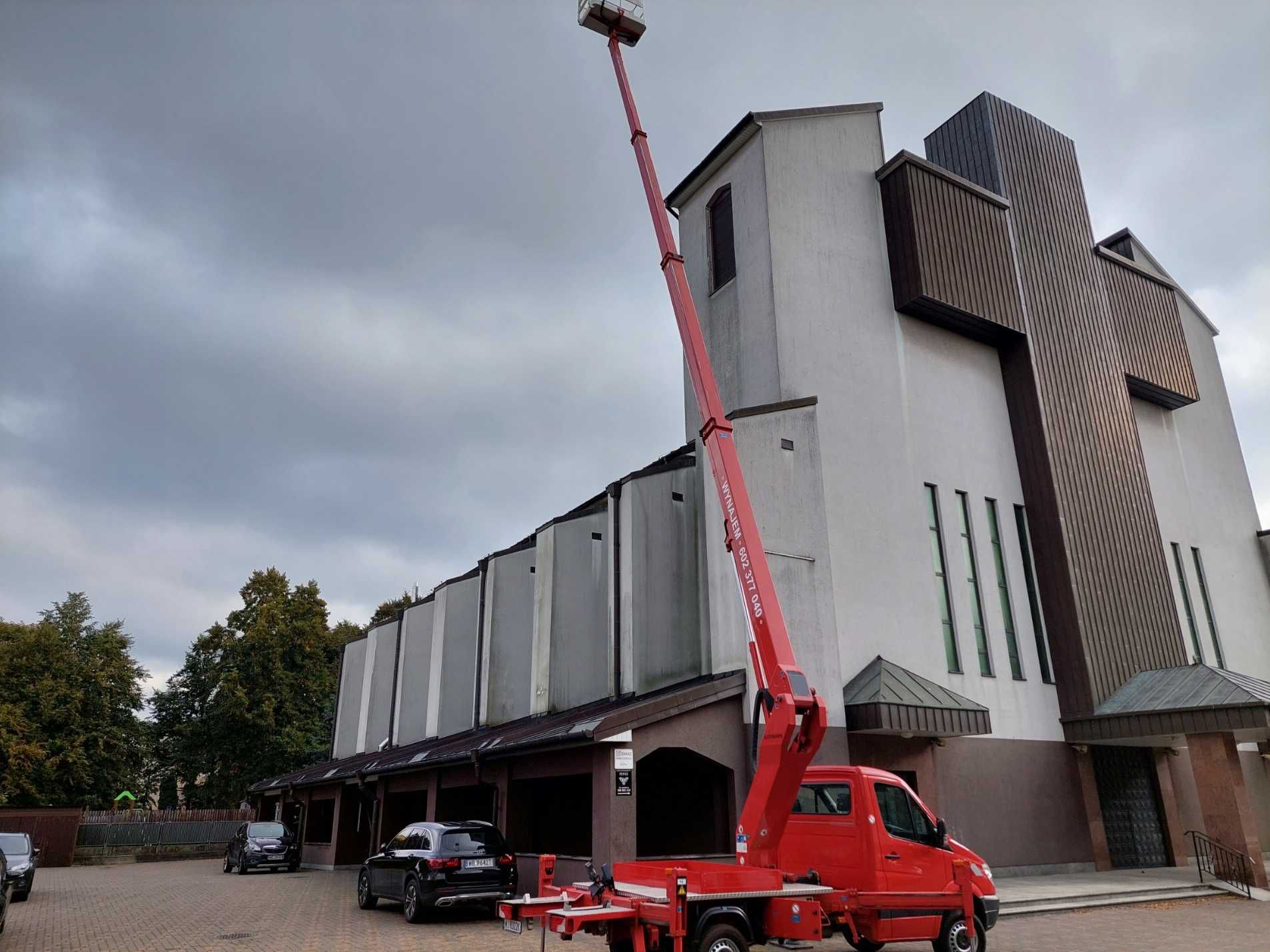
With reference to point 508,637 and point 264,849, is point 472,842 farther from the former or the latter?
point 264,849

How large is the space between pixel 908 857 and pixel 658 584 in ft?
32.1

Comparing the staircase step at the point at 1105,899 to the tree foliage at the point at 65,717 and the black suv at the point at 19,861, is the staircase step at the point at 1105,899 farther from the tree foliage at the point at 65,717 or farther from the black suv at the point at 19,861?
the tree foliage at the point at 65,717

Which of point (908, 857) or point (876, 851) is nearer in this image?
point (876, 851)

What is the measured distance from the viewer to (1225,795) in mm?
17609

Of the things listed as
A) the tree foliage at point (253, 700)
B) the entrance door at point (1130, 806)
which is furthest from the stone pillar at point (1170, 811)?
the tree foliage at point (253, 700)

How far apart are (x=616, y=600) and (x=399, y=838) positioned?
6.46 metres

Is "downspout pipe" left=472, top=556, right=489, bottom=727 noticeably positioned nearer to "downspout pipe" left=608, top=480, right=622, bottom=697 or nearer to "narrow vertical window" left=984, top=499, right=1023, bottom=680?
"downspout pipe" left=608, top=480, right=622, bottom=697

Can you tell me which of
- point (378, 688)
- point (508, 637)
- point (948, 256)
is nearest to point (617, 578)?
point (508, 637)

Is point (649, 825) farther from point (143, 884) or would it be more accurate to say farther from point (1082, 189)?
point (1082, 189)

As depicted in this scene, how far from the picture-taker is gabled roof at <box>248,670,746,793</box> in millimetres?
14305

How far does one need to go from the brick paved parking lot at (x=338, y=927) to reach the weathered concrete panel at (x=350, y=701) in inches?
587

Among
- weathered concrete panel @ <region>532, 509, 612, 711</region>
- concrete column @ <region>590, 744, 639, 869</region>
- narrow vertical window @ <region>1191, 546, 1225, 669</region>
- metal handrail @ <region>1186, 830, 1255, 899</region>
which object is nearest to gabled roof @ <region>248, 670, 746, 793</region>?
concrete column @ <region>590, 744, 639, 869</region>

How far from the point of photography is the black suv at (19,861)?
17.5 m

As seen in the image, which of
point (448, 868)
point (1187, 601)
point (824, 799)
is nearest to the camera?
point (824, 799)
